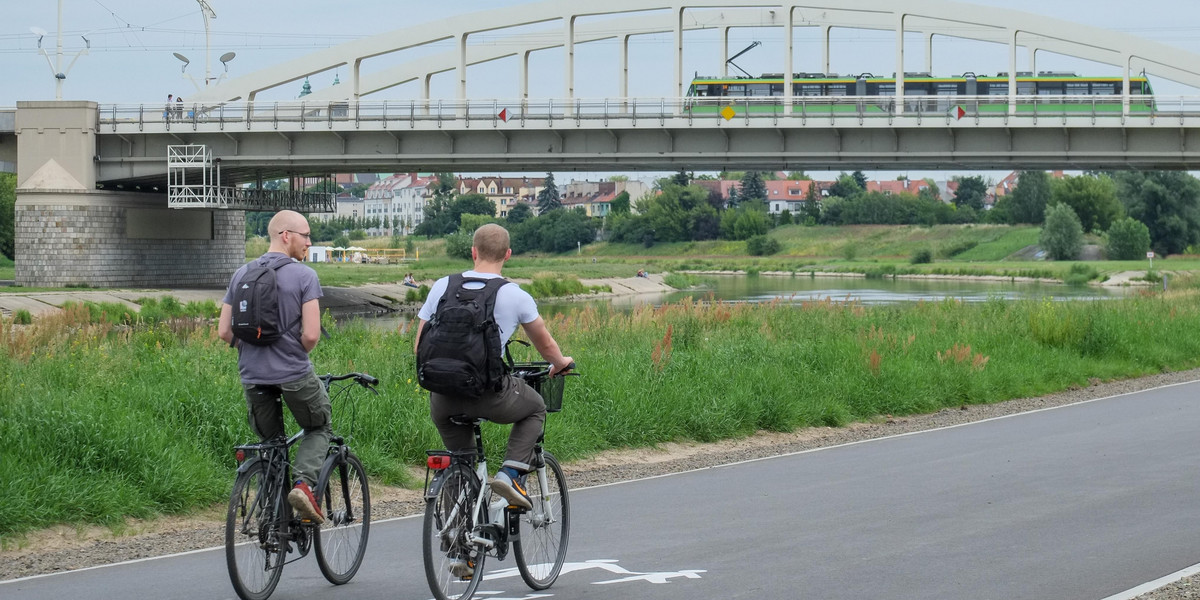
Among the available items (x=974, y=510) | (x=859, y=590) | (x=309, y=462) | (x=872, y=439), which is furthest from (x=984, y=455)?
(x=309, y=462)

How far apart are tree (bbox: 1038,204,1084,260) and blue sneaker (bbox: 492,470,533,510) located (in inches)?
4060

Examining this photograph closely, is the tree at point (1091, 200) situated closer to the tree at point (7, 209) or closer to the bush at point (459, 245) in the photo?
the bush at point (459, 245)

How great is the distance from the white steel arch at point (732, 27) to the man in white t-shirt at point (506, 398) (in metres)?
45.4

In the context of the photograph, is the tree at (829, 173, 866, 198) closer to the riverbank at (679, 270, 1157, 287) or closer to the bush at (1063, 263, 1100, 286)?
the riverbank at (679, 270, 1157, 287)

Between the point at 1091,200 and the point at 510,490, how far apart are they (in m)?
123

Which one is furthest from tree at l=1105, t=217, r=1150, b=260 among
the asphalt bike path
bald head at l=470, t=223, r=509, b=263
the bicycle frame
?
the bicycle frame

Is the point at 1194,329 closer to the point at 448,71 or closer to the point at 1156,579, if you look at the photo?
the point at 1156,579

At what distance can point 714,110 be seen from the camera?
152ft

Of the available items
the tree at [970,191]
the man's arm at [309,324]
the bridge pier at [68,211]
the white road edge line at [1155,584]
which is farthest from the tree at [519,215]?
the man's arm at [309,324]

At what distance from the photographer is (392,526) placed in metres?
8.94

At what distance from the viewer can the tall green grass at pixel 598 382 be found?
9.38 meters

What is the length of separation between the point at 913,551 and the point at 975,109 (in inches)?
1561

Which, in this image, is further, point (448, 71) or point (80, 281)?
point (448, 71)

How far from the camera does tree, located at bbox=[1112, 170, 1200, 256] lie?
Answer: 10356 centimetres
